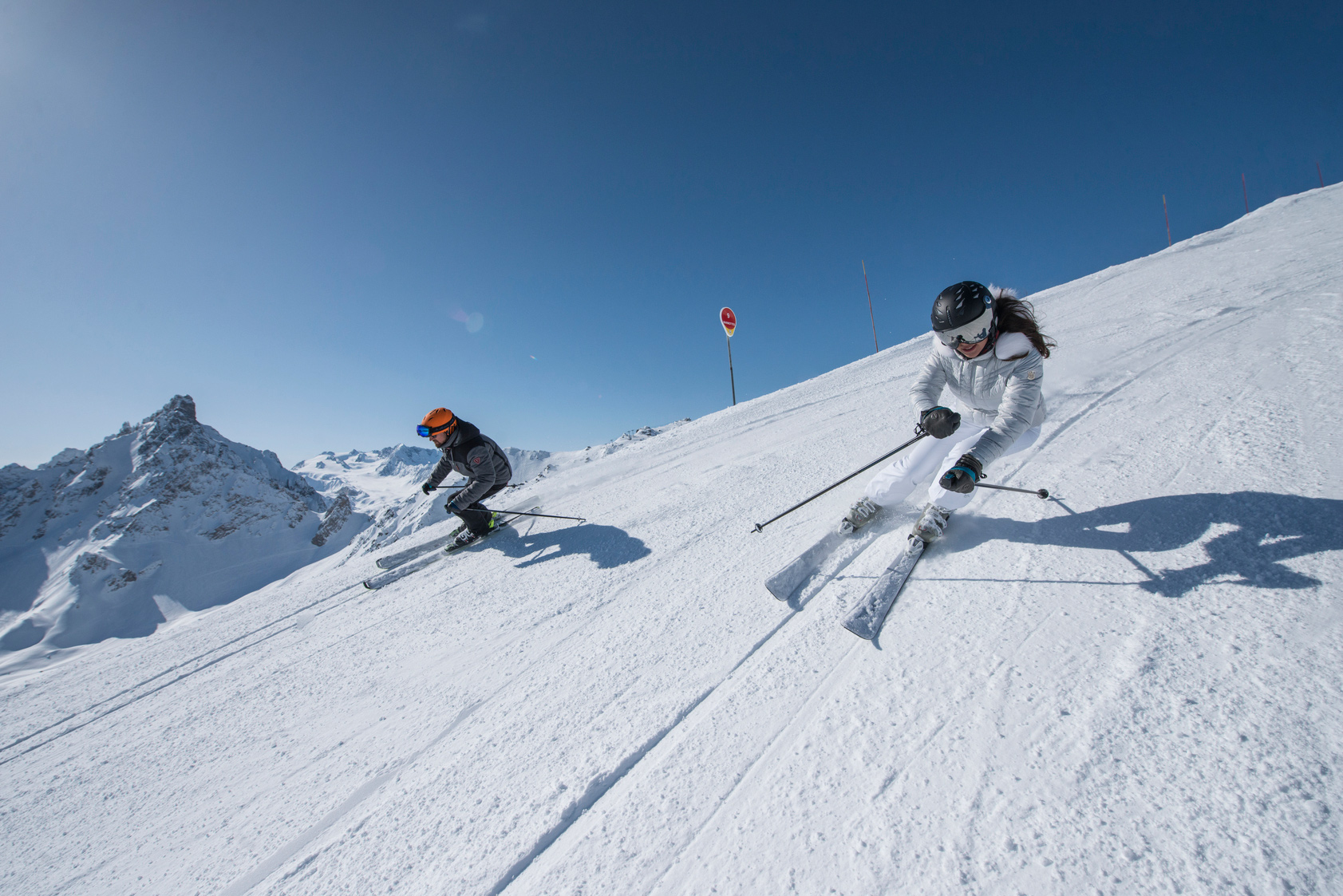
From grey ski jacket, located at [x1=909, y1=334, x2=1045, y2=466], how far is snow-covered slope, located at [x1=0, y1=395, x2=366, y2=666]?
191 ft

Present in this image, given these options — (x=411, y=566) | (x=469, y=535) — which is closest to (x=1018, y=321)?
(x=469, y=535)

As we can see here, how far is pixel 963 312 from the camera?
2775 mm

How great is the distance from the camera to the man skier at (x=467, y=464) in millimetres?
5324

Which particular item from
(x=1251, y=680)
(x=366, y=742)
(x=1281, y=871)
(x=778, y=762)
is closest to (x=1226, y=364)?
(x=1251, y=680)

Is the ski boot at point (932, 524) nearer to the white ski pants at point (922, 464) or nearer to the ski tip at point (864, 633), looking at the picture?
the white ski pants at point (922, 464)

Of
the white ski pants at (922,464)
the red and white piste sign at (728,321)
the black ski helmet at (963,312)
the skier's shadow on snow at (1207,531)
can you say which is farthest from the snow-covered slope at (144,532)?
the skier's shadow on snow at (1207,531)

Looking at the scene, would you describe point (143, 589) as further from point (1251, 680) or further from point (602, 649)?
Result: point (1251, 680)

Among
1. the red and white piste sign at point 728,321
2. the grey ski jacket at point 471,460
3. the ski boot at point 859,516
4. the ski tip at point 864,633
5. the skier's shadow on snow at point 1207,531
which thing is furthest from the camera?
the red and white piste sign at point 728,321

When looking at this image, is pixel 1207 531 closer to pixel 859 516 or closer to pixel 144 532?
pixel 859 516

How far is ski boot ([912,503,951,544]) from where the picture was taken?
2.89 meters

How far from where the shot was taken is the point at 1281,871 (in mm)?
1154

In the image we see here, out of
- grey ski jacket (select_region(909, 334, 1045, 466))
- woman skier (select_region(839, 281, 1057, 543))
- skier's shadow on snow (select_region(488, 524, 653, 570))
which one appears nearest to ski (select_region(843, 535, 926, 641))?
woman skier (select_region(839, 281, 1057, 543))

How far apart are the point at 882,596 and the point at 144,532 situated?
Result: 85276 mm

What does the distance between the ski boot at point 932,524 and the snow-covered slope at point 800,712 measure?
0.35ft
